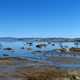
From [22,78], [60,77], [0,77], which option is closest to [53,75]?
[60,77]

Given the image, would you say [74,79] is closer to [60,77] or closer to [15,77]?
[60,77]

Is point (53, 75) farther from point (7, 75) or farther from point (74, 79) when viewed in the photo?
point (7, 75)

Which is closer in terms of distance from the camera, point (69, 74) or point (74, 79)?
point (74, 79)

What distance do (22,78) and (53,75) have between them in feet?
8.54

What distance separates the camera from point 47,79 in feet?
74.3

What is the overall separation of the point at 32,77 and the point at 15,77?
177 centimetres

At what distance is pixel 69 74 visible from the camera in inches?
967

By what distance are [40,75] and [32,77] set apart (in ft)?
2.26

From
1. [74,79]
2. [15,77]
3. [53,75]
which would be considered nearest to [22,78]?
[15,77]

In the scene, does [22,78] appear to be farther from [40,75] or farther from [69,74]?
[69,74]

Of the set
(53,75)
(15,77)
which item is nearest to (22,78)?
(15,77)

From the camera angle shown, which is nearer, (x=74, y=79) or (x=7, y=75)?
(x=74, y=79)

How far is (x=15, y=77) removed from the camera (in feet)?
79.9

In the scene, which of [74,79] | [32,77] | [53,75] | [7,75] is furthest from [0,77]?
[74,79]
